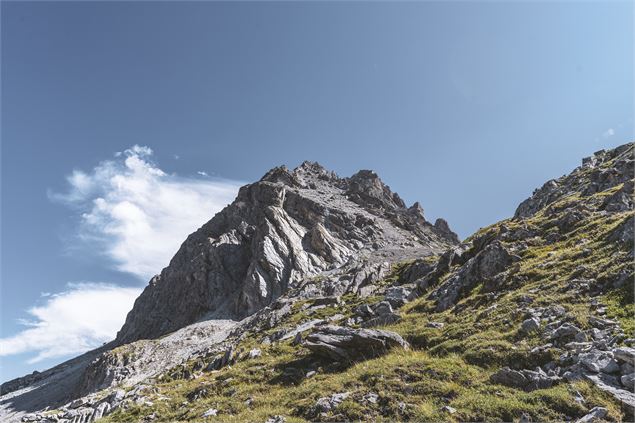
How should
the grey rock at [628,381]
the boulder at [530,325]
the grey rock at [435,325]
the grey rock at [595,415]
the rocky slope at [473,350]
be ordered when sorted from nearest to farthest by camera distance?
1. the grey rock at [595,415]
2. the grey rock at [628,381]
3. the rocky slope at [473,350]
4. the boulder at [530,325]
5. the grey rock at [435,325]

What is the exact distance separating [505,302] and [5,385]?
190 m

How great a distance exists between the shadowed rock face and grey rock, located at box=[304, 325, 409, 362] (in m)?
87.4

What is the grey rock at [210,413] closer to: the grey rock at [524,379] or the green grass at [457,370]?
the green grass at [457,370]

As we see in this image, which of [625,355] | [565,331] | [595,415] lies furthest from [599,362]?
[595,415]

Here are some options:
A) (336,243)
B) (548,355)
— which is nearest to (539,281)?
(548,355)

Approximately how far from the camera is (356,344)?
2173cm

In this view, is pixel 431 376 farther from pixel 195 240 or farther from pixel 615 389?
pixel 195 240

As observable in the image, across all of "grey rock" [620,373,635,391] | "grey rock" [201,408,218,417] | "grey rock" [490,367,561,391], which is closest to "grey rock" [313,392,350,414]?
"grey rock" [201,408,218,417]

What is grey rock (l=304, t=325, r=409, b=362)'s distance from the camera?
21125mm

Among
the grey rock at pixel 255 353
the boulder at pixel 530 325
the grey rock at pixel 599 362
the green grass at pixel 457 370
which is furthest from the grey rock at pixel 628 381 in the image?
the grey rock at pixel 255 353

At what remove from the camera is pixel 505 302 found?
22891 millimetres

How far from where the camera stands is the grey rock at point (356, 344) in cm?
2112

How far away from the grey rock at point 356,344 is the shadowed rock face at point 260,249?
287ft

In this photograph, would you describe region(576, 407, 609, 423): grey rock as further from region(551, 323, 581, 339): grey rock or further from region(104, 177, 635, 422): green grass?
region(551, 323, 581, 339): grey rock
